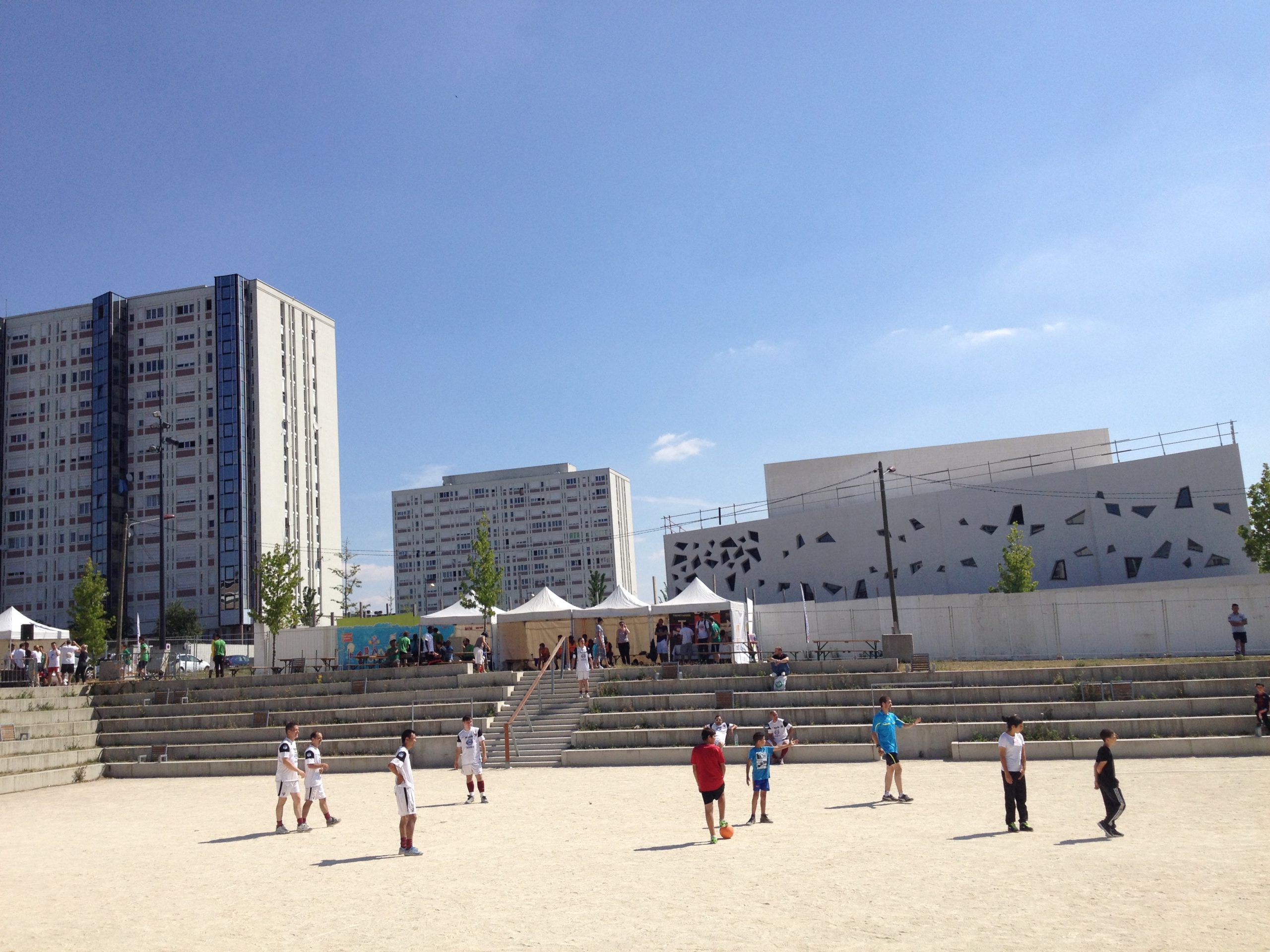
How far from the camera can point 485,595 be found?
135 ft

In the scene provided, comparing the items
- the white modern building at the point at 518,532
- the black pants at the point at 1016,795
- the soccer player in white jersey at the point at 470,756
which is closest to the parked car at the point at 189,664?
the soccer player in white jersey at the point at 470,756

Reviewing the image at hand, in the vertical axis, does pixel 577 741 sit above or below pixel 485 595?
below

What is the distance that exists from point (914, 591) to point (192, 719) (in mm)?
30165

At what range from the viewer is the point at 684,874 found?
10227 mm

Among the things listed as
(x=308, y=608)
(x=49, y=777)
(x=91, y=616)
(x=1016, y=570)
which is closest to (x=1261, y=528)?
(x=1016, y=570)

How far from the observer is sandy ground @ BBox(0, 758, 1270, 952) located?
26.0 feet

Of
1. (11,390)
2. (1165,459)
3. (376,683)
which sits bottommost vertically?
(376,683)

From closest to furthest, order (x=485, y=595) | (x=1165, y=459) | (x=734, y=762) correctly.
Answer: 1. (x=734, y=762)
2. (x=1165, y=459)
3. (x=485, y=595)

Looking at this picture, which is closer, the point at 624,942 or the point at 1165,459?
the point at 624,942

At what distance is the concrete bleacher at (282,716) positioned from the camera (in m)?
23.8

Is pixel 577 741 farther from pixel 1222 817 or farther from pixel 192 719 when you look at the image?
pixel 1222 817

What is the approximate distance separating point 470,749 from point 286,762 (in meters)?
3.40

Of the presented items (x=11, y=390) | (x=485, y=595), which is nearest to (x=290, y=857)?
(x=485, y=595)

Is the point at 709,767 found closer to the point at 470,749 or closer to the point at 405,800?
the point at 405,800
